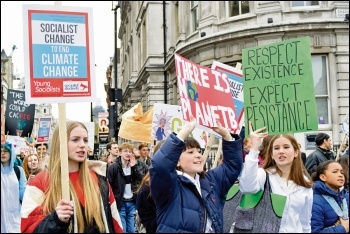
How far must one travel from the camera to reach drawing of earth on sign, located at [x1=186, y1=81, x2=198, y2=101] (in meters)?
4.33

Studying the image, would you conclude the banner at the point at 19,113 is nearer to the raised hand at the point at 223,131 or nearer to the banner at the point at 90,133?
the banner at the point at 90,133

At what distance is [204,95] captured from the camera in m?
4.46

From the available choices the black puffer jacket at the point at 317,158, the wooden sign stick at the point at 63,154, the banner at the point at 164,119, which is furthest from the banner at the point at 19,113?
the wooden sign stick at the point at 63,154

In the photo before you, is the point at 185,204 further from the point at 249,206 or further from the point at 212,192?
Answer: the point at 249,206

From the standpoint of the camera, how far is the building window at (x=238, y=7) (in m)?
20.6

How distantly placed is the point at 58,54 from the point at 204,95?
4.45ft

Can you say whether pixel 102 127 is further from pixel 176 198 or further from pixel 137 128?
pixel 176 198

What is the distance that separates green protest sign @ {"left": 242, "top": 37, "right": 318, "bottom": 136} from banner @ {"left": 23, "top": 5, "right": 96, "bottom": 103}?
176 centimetres

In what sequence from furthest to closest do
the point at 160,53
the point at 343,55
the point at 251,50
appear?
1. the point at 160,53
2. the point at 343,55
3. the point at 251,50

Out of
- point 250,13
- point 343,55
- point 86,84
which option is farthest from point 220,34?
point 86,84

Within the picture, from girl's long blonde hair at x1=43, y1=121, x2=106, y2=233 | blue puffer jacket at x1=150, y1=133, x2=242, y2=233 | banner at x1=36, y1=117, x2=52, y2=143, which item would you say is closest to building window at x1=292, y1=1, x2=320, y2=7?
banner at x1=36, y1=117, x2=52, y2=143

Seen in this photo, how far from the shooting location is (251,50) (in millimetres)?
5203

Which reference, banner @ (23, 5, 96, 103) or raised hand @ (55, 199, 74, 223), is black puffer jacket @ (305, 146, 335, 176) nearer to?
banner @ (23, 5, 96, 103)

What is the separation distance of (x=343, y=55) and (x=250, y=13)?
408cm
